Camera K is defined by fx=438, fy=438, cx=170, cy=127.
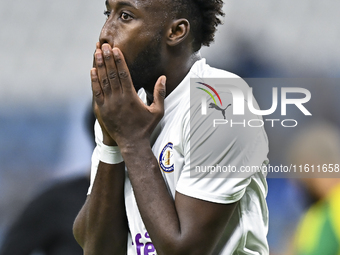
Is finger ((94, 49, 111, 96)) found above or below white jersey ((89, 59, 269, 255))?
above

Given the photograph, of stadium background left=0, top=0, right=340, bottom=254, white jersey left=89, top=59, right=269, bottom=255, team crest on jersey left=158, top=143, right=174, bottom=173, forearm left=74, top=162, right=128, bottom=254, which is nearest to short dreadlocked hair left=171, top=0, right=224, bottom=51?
white jersey left=89, top=59, right=269, bottom=255

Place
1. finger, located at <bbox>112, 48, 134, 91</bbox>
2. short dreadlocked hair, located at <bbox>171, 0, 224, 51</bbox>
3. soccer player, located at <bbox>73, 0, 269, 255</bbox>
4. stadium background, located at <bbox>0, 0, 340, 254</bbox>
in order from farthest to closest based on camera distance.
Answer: stadium background, located at <bbox>0, 0, 340, 254</bbox> < short dreadlocked hair, located at <bbox>171, 0, 224, 51</bbox> < finger, located at <bbox>112, 48, 134, 91</bbox> < soccer player, located at <bbox>73, 0, 269, 255</bbox>

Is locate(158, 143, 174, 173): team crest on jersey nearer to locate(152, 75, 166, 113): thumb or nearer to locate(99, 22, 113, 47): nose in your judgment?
locate(152, 75, 166, 113): thumb

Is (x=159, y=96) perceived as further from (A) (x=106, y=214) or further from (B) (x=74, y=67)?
(B) (x=74, y=67)

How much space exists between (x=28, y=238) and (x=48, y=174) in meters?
0.43

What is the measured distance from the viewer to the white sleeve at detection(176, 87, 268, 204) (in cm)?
123

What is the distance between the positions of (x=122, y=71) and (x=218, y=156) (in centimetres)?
39

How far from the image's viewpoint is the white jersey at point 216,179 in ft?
4.05

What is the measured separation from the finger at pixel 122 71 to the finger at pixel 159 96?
0.27ft

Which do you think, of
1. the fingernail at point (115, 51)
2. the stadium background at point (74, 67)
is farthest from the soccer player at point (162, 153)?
the stadium background at point (74, 67)

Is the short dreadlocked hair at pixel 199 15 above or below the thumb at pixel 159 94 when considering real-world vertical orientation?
above

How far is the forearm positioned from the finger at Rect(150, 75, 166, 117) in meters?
0.22

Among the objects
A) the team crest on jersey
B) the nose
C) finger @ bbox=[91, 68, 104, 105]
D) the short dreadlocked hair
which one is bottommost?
the team crest on jersey

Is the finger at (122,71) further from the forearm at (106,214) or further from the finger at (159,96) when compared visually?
the forearm at (106,214)
